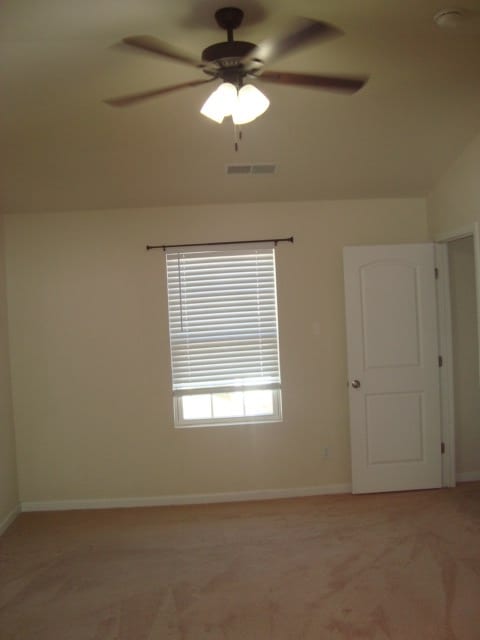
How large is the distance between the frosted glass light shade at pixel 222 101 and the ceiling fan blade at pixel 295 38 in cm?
13

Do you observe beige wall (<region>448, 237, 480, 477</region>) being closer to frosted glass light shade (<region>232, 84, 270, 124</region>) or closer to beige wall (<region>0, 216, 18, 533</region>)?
frosted glass light shade (<region>232, 84, 270, 124</region>)

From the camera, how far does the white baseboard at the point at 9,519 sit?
3.78m

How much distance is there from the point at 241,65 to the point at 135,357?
2737 millimetres

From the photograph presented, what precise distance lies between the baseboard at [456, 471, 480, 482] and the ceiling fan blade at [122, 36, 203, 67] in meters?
3.99

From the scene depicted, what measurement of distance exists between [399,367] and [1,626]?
10.8 ft

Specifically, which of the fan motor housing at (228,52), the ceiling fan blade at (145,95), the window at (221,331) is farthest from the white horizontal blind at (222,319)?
the fan motor housing at (228,52)

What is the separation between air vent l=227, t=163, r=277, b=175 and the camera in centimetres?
365

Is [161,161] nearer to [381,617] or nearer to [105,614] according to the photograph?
[105,614]

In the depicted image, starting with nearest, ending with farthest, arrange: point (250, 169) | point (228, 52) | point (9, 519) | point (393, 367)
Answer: point (228, 52)
point (250, 169)
point (9, 519)
point (393, 367)

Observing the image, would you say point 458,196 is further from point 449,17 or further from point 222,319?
point 222,319

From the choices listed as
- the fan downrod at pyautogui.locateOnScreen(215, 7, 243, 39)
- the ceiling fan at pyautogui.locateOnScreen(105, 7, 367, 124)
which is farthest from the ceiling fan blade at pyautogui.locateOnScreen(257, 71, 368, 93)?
the fan downrod at pyautogui.locateOnScreen(215, 7, 243, 39)

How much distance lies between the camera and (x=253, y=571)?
9.94 feet

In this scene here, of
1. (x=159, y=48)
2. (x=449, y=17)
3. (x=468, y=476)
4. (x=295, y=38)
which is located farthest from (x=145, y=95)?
(x=468, y=476)

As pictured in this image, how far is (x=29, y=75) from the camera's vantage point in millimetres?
2541
